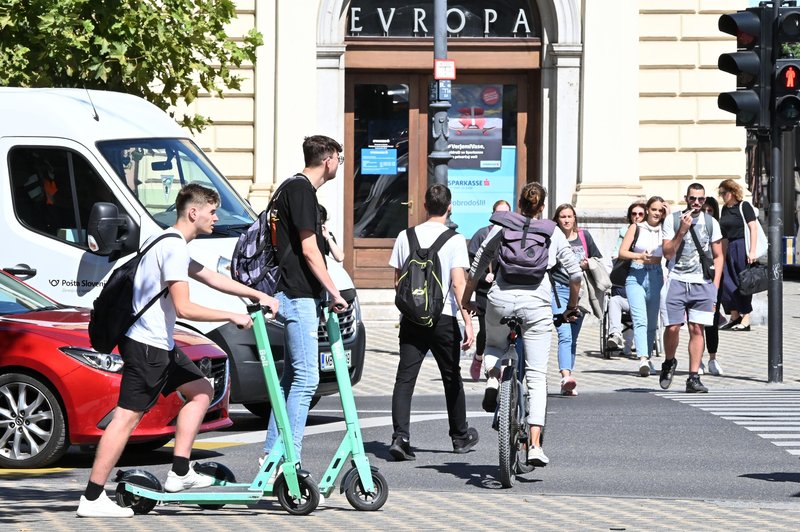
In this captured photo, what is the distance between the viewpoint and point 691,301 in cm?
1387

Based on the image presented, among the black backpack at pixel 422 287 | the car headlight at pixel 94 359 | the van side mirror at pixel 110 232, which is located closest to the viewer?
the car headlight at pixel 94 359

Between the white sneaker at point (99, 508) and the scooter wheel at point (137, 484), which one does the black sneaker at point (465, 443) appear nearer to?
the scooter wheel at point (137, 484)

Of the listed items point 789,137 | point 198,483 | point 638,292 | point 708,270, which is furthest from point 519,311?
point 789,137

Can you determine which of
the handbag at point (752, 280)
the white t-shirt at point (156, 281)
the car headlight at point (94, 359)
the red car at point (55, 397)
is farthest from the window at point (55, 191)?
the handbag at point (752, 280)

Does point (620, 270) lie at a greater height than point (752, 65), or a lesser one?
lesser

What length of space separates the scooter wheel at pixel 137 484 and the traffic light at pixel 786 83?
28.3 feet

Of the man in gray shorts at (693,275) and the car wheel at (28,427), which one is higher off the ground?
the man in gray shorts at (693,275)

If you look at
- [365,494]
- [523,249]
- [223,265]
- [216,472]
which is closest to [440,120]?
[223,265]

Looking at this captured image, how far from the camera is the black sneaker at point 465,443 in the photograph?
10469 mm

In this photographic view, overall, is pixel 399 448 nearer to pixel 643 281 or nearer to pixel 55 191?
pixel 55 191

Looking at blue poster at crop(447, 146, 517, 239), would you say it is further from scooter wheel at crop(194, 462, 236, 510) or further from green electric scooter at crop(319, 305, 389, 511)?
scooter wheel at crop(194, 462, 236, 510)

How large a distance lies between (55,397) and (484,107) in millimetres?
13350

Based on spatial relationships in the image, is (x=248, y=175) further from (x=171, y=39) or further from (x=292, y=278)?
(x=292, y=278)

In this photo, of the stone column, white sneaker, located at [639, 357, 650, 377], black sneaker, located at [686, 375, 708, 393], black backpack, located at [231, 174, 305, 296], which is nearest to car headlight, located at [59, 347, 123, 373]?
black backpack, located at [231, 174, 305, 296]
